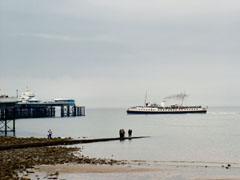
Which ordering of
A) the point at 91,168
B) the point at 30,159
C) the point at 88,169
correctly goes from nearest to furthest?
the point at 88,169 → the point at 91,168 → the point at 30,159

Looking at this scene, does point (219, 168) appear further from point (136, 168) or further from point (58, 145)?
point (58, 145)

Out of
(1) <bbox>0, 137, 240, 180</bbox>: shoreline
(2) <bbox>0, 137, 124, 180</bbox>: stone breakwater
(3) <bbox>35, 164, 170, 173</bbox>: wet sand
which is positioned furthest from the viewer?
(3) <bbox>35, 164, 170, 173</bbox>: wet sand

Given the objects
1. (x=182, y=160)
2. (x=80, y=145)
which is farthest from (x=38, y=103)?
(x=182, y=160)

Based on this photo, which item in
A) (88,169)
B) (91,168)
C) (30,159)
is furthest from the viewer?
(30,159)

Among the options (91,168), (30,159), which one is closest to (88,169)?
(91,168)

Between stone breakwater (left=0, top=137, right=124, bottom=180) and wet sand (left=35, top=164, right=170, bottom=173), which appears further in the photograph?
wet sand (left=35, top=164, right=170, bottom=173)

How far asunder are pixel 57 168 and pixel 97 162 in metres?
5.14

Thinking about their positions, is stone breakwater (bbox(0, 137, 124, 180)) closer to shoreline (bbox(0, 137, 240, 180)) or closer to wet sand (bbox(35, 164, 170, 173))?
shoreline (bbox(0, 137, 240, 180))

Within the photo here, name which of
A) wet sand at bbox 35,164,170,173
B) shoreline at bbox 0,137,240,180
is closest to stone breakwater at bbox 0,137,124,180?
shoreline at bbox 0,137,240,180

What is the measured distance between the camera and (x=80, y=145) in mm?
53938

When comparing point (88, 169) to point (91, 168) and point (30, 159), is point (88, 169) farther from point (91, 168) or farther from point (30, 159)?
point (30, 159)

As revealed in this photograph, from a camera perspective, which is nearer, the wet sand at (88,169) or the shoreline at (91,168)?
the shoreline at (91,168)

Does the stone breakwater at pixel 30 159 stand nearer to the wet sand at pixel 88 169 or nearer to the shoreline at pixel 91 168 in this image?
the shoreline at pixel 91 168

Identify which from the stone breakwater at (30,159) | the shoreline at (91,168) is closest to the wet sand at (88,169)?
the shoreline at (91,168)
